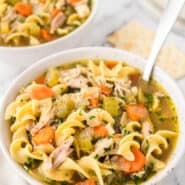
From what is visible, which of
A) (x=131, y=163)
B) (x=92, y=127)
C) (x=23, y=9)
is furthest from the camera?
(x=23, y=9)

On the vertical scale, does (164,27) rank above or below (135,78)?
above

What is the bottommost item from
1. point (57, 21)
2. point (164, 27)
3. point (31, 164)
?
point (31, 164)

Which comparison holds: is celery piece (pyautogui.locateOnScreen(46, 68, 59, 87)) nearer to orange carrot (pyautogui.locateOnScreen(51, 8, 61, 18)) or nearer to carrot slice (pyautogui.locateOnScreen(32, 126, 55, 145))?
carrot slice (pyautogui.locateOnScreen(32, 126, 55, 145))

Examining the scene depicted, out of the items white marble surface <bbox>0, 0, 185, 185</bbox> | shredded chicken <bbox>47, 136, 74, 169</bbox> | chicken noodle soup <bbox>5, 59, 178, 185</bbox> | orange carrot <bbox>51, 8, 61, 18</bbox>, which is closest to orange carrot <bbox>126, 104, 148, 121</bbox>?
chicken noodle soup <bbox>5, 59, 178, 185</bbox>

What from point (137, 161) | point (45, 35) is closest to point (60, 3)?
point (45, 35)

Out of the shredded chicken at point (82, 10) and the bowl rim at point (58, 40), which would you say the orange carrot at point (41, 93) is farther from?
the shredded chicken at point (82, 10)

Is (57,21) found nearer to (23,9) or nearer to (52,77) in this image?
(23,9)

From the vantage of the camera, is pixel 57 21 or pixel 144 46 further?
pixel 144 46
